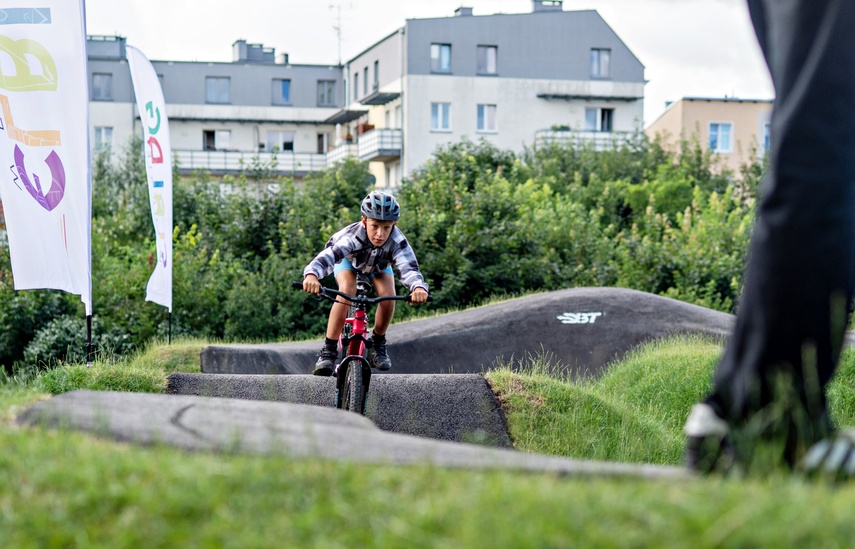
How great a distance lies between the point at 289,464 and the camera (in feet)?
10.5

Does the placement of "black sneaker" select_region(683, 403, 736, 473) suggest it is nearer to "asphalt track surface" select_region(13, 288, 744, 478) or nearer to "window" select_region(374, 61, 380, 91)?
"asphalt track surface" select_region(13, 288, 744, 478)

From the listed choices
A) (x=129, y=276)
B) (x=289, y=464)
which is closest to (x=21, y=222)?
(x=289, y=464)

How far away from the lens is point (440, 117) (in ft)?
199

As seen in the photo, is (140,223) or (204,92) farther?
(204,92)

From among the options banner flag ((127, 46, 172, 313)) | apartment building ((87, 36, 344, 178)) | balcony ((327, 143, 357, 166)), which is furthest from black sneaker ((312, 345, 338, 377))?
apartment building ((87, 36, 344, 178))

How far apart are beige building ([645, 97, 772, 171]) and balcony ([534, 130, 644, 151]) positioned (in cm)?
425

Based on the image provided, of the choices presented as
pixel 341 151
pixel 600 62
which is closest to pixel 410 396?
pixel 600 62

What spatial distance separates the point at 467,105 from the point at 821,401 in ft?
191

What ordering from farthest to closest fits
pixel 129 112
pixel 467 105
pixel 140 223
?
pixel 129 112
pixel 467 105
pixel 140 223

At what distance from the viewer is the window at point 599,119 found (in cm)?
6278

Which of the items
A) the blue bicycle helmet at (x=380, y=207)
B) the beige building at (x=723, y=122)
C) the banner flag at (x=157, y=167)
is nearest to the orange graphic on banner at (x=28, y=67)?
the blue bicycle helmet at (x=380, y=207)

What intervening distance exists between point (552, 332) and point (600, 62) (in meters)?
46.8

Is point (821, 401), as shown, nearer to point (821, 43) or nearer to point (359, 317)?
point (821, 43)

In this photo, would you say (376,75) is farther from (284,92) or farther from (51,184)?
(51,184)
